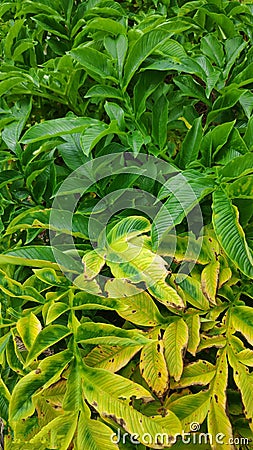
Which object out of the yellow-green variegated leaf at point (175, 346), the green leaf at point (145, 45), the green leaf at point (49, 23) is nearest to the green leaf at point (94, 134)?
the green leaf at point (145, 45)

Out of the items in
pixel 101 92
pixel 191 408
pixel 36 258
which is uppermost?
pixel 101 92

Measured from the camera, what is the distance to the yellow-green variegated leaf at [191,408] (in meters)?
0.49

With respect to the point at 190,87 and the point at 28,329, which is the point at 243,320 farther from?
the point at 190,87

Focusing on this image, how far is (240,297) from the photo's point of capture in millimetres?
593

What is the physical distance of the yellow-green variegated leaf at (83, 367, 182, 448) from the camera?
0.45 metres

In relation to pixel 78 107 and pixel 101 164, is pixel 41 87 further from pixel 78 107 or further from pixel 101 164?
pixel 101 164

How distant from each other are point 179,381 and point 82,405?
10 centimetres

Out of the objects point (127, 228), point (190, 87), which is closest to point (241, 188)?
point (127, 228)

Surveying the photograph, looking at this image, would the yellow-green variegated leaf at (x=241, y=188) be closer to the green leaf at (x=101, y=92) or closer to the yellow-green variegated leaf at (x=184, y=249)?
the yellow-green variegated leaf at (x=184, y=249)

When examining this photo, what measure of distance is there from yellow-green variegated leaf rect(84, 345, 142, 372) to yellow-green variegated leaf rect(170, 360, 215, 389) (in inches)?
2.2

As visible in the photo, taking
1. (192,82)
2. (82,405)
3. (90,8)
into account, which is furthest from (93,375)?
(90,8)

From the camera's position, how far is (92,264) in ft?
1.64

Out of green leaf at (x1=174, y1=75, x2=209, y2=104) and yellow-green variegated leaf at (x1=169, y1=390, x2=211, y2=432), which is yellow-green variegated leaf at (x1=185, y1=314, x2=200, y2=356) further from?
green leaf at (x1=174, y1=75, x2=209, y2=104)

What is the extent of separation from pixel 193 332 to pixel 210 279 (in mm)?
56
